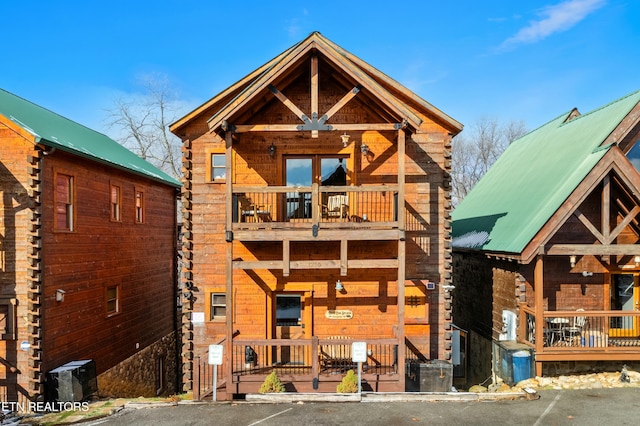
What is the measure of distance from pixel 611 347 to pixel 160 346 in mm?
17195

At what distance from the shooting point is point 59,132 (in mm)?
13891

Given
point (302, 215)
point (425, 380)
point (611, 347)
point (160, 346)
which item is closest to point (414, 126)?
point (302, 215)

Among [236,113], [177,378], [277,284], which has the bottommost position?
[177,378]

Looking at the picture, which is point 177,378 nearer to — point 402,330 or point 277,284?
point 277,284

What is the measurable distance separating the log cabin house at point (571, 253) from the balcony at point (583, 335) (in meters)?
0.03

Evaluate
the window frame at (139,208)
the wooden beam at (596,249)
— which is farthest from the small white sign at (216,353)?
the wooden beam at (596,249)

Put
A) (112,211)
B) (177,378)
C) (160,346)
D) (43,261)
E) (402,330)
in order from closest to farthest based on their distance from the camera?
(402,330) < (43,261) < (112,211) < (160,346) < (177,378)

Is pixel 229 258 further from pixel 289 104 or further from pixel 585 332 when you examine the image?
pixel 585 332

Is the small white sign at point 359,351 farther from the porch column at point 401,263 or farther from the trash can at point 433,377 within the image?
the trash can at point 433,377

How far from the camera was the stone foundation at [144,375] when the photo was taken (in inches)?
577

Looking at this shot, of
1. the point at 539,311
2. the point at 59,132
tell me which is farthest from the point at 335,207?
the point at 59,132

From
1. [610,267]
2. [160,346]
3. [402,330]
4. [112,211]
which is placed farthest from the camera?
[160,346]

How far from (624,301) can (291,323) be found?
10.8m

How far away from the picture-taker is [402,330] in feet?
35.2
